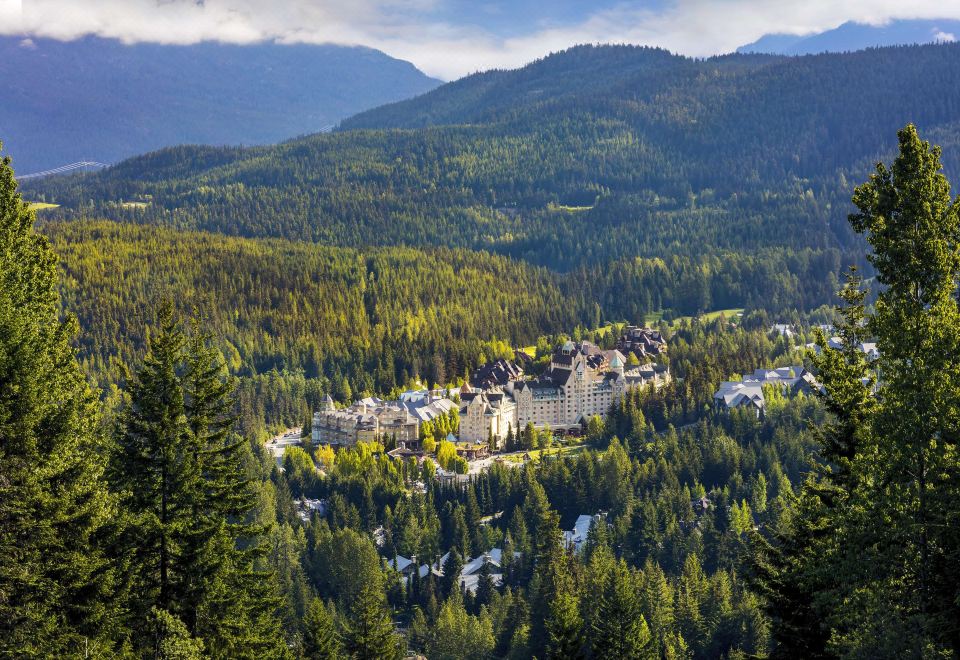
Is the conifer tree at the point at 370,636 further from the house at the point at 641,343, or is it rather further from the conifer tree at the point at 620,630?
the house at the point at 641,343

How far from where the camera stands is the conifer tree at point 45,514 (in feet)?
82.4

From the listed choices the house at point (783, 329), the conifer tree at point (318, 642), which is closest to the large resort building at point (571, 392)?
the house at point (783, 329)

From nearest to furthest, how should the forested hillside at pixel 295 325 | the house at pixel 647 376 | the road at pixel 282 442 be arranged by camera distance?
the road at pixel 282 442 → the house at pixel 647 376 → the forested hillside at pixel 295 325

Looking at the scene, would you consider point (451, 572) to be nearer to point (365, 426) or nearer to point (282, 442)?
point (365, 426)

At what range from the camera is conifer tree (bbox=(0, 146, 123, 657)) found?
25.1m

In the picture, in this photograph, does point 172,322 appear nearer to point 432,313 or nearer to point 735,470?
point 735,470

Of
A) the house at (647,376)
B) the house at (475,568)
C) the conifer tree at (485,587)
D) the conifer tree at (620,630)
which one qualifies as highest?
the conifer tree at (620,630)

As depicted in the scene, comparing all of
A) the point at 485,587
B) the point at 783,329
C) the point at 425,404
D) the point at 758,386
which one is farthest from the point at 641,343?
the point at 485,587

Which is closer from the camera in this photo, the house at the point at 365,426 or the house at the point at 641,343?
the house at the point at 365,426

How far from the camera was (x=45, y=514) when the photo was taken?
1029 inches

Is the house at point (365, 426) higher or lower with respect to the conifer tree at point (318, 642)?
lower

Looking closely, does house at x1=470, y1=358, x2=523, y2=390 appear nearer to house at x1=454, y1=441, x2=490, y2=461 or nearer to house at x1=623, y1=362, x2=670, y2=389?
house at x1=623, y1=362, x2=670, y2=389

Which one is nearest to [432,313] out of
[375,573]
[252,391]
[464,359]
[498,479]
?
[464,359]

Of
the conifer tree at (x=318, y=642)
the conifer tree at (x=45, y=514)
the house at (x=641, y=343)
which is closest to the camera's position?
the conifer tree at (x=45, y=514)
